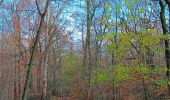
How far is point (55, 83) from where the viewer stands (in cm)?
4594

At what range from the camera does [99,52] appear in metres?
31.9

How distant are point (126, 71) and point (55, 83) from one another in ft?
105

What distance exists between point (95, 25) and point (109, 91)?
8.16 meters

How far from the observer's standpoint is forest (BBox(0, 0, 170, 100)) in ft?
48.4

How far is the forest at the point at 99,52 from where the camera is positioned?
14.8 metres

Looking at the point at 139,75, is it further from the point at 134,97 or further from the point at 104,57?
the point at 104,57

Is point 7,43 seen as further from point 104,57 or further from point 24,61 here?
point 104,57

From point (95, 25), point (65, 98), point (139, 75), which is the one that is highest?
point (95, 25)

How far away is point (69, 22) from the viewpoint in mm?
38781

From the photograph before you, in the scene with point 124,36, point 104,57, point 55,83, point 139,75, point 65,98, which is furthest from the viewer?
point 55,83

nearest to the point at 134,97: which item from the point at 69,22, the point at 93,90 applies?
the point at 93,90

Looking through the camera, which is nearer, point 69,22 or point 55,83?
point 69,22

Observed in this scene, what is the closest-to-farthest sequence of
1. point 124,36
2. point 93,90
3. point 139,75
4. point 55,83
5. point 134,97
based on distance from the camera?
point 124,36
point 139,75
point 134,97
point 93,90
point 55,83

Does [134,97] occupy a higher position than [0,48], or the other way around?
[0,48]
